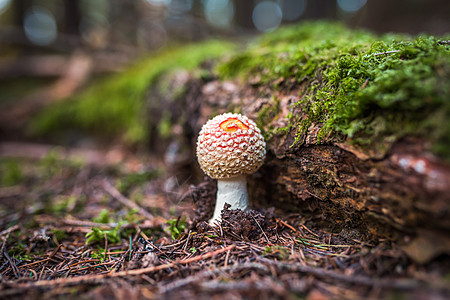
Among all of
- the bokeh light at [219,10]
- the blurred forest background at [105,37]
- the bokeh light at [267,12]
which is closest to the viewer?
the blurred forest background at [105,37]

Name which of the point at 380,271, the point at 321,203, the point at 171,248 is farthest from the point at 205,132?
the point at 380,271

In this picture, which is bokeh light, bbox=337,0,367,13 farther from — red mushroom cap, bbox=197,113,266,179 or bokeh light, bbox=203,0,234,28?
red mushroom cap, bbox=197,113,266,179

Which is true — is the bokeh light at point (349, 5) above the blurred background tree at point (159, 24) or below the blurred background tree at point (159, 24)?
above

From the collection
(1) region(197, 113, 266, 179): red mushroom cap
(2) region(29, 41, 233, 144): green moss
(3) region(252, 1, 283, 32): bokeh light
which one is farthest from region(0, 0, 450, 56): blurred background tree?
(1) region(197, 113, 266, 179): red mushroom cap

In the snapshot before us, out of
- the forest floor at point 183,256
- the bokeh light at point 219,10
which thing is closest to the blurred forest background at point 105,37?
the forest floor at point 183,256

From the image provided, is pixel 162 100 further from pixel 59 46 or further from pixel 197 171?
pixel 59 46

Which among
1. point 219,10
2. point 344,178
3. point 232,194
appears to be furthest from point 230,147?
point 219,10

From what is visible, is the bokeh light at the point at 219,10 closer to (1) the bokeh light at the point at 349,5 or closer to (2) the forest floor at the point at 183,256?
(1) the bokeh light at the point at 349,5
